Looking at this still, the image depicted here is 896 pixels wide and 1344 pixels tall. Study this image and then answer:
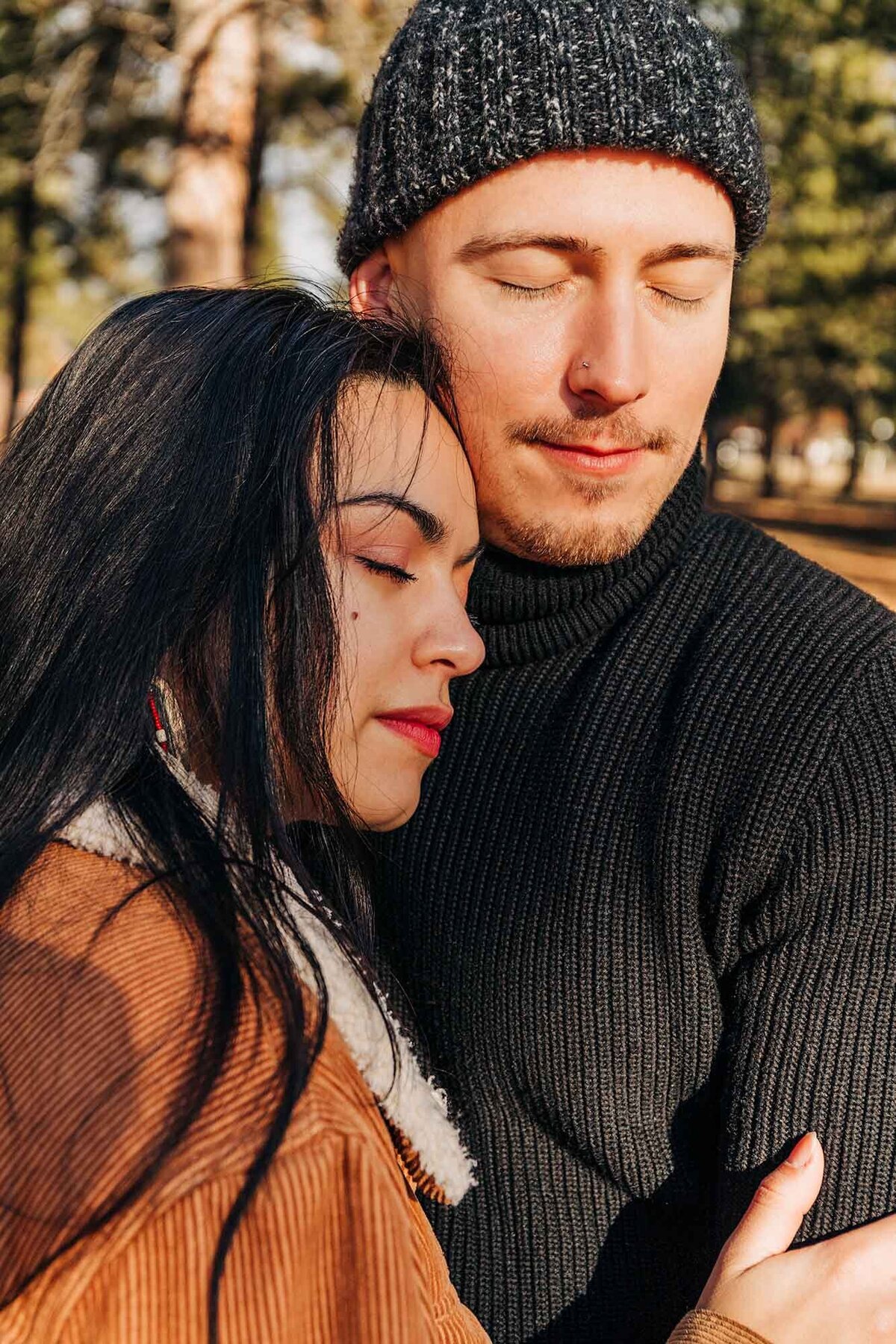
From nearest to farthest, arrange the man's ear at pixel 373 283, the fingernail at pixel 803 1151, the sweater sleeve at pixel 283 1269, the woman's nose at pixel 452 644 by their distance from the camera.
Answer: the sweater sleeve at pixel 283 1269 → the fingernail at pixel 803 1151 → the woman's nose at pixel 452 644 → the man's ear at pixel 373 283

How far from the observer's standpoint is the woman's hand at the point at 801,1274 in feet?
5.84

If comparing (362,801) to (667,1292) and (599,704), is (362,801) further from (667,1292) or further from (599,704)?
(667,1292)

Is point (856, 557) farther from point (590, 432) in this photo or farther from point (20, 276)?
point (590, 432)

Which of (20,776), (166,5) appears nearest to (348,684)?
(20,776)

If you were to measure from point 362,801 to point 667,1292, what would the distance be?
38.1 inches

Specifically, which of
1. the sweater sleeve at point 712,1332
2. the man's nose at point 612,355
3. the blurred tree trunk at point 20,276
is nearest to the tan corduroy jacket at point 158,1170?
the sweater sleeve at point 712,1332

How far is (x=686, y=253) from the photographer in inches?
89.7

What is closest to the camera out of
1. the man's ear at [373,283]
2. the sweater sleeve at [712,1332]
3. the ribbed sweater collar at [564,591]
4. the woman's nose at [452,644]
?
the sweater sleeve at [712,1332]

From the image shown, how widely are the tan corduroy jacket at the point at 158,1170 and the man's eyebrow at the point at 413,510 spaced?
2.21ft

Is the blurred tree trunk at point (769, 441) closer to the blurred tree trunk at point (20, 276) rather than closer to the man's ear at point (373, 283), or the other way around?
the blurred tree trunk at point (20, 276)

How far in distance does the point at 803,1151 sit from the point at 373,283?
1745 mm

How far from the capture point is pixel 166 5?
10641 millimetres

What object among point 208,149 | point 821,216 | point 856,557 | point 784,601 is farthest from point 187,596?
point 821,216

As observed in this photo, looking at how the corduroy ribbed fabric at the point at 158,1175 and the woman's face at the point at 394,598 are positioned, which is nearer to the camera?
the corduroy ribbed fabric at the point at 158,1175
